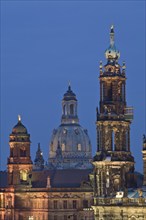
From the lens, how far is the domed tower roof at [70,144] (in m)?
193

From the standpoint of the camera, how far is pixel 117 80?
107938 mm

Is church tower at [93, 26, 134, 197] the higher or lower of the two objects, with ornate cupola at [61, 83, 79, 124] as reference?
lower

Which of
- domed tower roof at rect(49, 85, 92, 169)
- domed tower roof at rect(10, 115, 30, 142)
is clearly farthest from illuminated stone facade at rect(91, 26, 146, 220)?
domed tower roof at rect(49, 85, 92, 169)

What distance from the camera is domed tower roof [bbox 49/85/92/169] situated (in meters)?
193

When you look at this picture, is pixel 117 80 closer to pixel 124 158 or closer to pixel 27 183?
pixel 124 158

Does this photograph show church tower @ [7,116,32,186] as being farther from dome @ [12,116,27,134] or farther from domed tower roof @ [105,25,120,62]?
domed tower roof @ [105,25,120,62]

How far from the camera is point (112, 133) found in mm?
107438

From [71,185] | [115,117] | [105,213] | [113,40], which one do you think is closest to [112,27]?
[113,40]

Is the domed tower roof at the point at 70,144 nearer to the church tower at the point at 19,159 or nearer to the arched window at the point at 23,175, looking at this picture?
the arched window at the point at 23,175

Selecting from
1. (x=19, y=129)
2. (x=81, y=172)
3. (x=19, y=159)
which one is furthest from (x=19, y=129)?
(x=81, y=172)

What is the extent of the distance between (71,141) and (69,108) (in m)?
7.51

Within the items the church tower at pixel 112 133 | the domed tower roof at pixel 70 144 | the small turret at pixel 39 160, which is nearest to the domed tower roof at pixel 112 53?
the church tower at pixel 112 133

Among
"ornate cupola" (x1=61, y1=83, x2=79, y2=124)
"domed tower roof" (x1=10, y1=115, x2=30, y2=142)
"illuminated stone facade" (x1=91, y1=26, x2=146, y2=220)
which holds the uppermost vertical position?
"ornate cupola" (x1=61, y1=83, x2=79, y2=124)

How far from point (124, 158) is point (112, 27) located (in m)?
14.2
